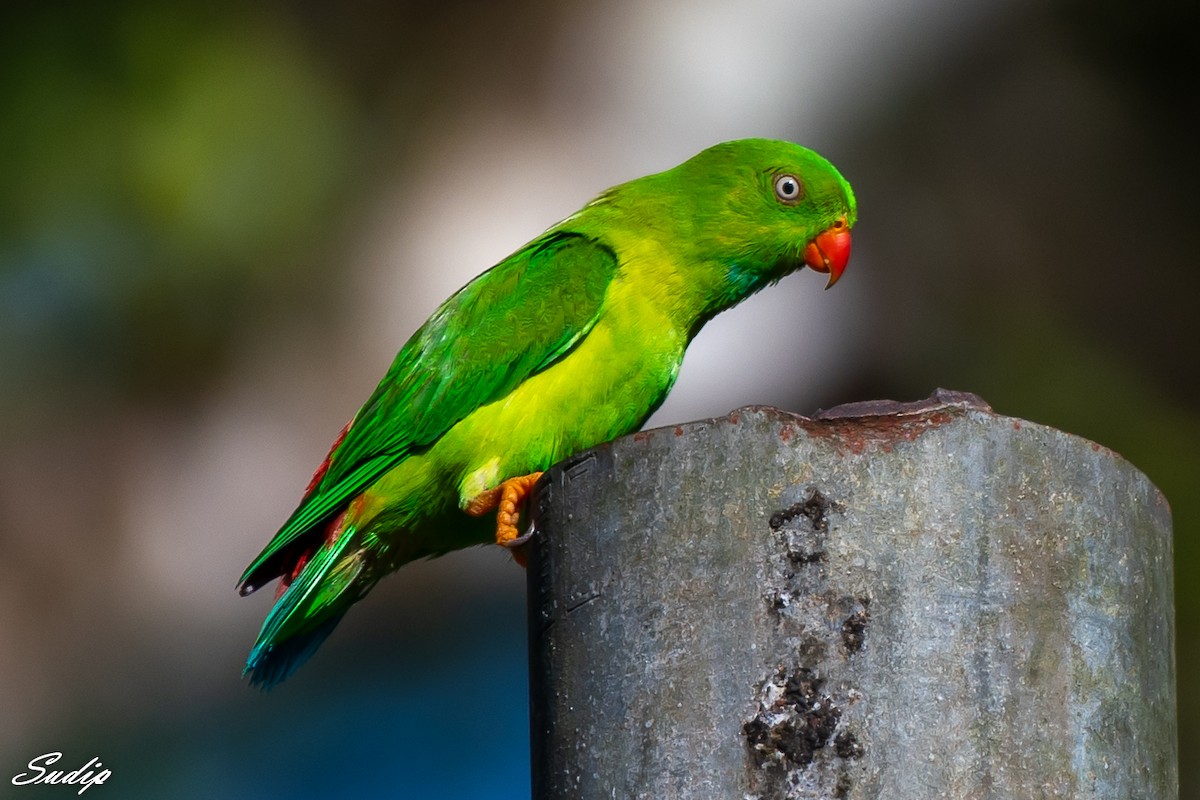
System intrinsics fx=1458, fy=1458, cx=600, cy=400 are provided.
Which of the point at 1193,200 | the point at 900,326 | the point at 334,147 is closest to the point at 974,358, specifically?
the point at 900,326

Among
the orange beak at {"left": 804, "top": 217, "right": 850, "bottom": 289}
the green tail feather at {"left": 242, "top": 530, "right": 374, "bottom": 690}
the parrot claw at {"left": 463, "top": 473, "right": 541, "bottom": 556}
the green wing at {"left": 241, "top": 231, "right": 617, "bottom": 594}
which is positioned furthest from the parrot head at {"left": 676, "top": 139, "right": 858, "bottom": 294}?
the green tail feather at {"left": 242, "top": 530, "right": 374, "bottom": 690}

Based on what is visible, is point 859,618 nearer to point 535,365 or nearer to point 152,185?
point 535,365

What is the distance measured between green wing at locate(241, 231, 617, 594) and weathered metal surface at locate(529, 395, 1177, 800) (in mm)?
2013

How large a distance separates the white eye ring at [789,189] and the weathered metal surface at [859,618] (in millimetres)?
2404

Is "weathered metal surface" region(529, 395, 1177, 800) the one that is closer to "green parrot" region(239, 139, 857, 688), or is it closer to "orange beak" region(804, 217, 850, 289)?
"green parrot" region(239, 139, 857, 688)

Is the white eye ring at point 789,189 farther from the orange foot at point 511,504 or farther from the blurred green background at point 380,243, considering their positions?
the blurred green background at point 380,243

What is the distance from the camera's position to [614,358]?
4.18m

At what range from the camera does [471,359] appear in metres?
4.34

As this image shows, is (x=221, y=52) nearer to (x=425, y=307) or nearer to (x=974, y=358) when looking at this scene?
(x=425, y=307)

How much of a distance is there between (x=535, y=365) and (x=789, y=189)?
1.03m

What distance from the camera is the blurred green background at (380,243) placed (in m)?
7.18

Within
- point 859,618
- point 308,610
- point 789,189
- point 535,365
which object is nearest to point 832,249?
point 789,189

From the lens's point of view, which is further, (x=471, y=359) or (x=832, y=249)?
(x=832, y=249)

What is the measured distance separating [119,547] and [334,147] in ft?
7.52
